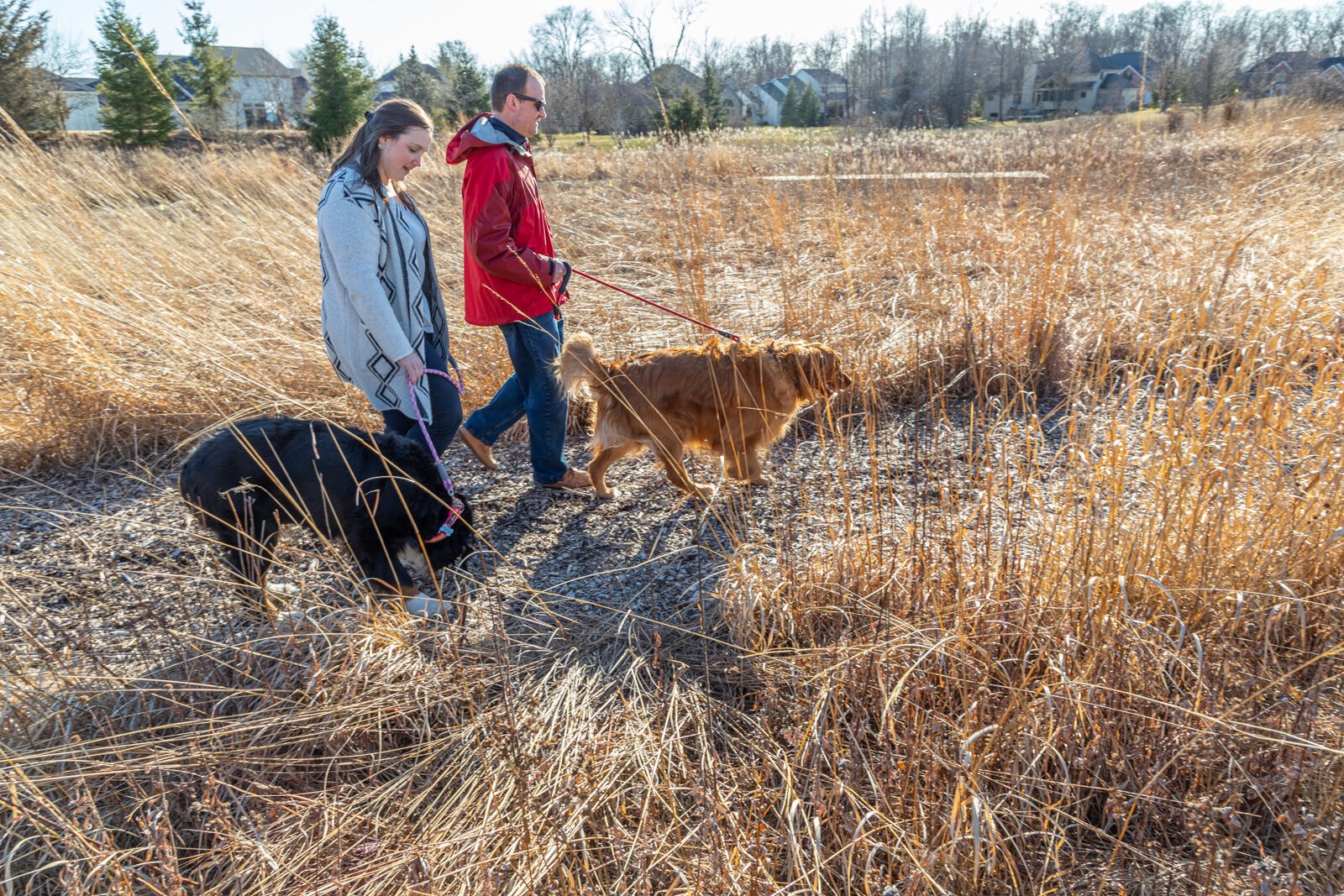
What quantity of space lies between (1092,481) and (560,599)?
1.98 m

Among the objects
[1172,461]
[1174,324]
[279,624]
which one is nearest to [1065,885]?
[1172,461]

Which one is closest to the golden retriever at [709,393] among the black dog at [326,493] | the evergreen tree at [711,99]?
the black dog at [326,493]

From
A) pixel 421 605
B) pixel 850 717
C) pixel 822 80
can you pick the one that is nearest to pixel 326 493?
pixel 421 605

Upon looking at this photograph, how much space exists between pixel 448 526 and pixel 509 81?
2.06 meters

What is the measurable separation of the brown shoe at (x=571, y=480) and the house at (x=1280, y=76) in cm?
1378

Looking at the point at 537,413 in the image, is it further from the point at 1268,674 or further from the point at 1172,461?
the point at 1268,674

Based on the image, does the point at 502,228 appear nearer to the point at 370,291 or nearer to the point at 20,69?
the point at 370,291

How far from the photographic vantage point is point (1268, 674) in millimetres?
2018

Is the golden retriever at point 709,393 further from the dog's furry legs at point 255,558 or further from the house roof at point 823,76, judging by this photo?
the house roof at point 823,76

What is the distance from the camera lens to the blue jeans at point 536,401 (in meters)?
3.73

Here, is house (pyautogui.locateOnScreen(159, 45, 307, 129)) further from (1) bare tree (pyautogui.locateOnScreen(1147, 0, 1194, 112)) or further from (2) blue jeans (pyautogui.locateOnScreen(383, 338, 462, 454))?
(1) bare tree (pyautogui.locateOnScreen(1147, 0, 1194, 112))

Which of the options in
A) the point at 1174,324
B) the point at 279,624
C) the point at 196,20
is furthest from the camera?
the point at 196,20

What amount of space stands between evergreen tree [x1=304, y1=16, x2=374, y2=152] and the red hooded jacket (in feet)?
66.0

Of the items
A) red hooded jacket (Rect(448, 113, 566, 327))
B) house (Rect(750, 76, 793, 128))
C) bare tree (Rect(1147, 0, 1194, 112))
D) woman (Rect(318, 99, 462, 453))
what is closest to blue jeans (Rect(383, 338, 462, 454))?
woman (Rect(318, 99, 462, 453))
